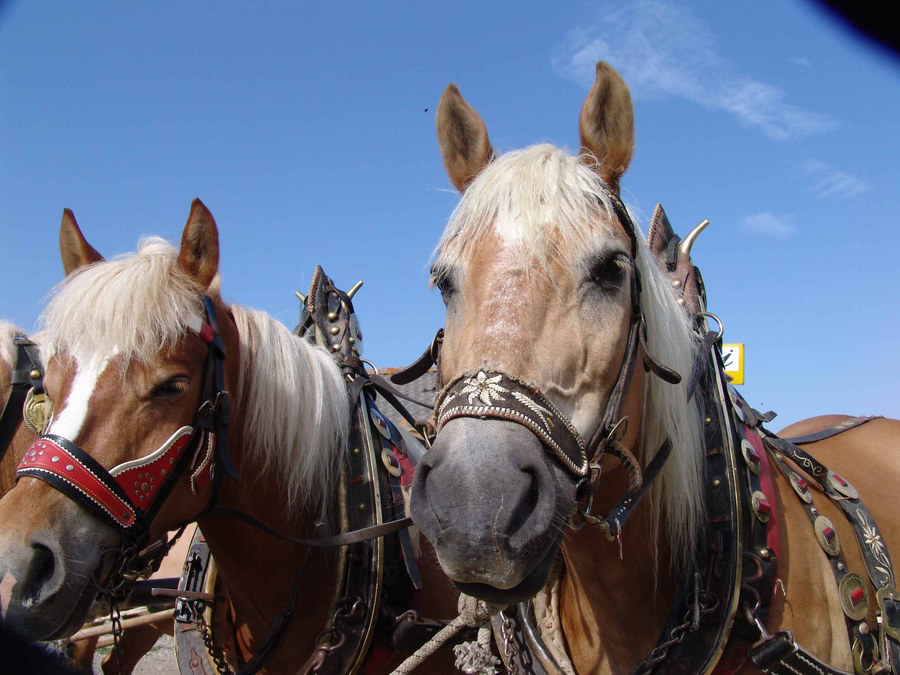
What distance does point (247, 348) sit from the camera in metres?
2.70

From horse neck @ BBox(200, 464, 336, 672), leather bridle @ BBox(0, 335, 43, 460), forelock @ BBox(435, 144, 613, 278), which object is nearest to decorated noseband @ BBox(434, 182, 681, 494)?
forelock @ BBox(435, 144, 613, 278)

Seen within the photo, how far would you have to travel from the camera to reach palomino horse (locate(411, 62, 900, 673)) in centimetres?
148

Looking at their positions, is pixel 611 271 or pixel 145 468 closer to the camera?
pixel 611 271

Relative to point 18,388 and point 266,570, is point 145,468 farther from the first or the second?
point 18,388

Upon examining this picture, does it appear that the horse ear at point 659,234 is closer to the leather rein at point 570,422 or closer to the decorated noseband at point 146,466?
the leather rein at point 570,422

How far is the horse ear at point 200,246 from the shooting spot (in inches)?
101

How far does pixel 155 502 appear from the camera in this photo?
7.16 feet

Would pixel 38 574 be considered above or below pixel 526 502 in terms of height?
below

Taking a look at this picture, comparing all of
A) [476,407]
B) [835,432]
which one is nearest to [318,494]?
[476,407]

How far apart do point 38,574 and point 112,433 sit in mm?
428

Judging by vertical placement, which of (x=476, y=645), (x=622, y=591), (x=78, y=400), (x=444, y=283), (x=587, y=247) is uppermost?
(x=587, y=247)

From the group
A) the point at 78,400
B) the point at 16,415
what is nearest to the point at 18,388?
the point at 16,415

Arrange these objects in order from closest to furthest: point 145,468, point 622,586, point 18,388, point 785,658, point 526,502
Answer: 1. point 526,502
2. point 785,658
3. point 622,586
4. point 145,468
5. point 18,388

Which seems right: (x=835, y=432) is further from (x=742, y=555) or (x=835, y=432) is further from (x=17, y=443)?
(x=17, y=443)
